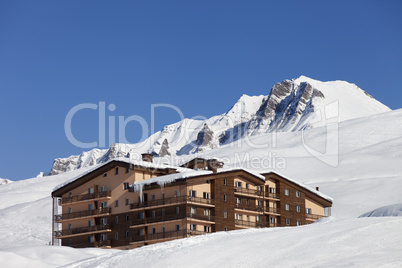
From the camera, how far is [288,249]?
3906cm

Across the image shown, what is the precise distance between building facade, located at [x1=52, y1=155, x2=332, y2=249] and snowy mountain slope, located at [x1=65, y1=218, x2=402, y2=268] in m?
28.4

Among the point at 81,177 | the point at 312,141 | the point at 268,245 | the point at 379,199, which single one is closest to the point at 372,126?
the point at 312,141

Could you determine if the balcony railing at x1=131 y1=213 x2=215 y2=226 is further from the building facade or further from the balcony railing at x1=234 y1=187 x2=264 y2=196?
→ the balcony railing at x1=234 y1=187 x2=264 y2=196

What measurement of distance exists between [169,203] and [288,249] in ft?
125

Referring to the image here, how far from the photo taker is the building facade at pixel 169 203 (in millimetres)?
75938

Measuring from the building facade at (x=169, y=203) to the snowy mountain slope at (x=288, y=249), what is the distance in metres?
28.4

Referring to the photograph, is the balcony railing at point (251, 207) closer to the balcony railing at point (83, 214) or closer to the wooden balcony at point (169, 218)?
the wooden balcony at point (169, 218)

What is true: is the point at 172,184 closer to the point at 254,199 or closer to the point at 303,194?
the point at 254,199

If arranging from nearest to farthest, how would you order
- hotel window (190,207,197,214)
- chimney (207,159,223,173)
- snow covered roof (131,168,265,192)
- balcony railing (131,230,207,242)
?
balcony railing (131,230,207,242) < hotel window (190,207,197,214) < snow covered roof (131,168,265,192) < chimney (207,159,223,173)

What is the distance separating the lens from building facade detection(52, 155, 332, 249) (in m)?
75.9

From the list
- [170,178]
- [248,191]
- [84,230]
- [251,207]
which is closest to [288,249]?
[170,178]

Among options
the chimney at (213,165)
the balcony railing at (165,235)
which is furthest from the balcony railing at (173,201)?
the chimney at (213,165)

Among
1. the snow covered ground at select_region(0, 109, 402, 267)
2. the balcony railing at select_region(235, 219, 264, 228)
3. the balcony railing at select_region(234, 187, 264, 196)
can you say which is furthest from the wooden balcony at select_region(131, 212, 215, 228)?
the snow covered ground at select_region(0, 109, 402, 267)

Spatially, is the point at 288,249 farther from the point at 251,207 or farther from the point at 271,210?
the point at 271,210
